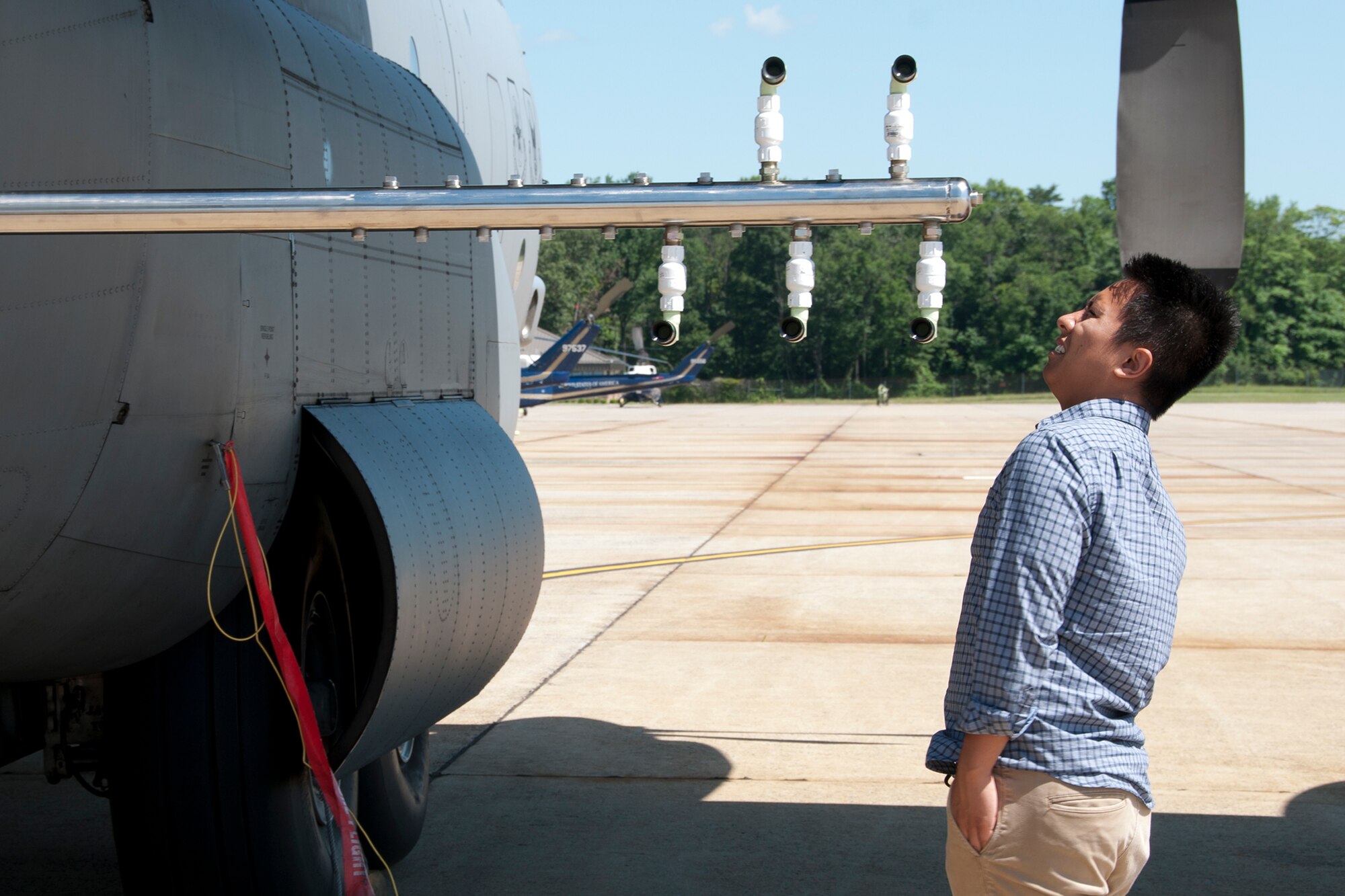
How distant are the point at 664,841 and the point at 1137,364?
3.54 metres

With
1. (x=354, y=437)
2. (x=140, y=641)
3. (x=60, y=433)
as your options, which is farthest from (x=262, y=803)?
(x=60, y=433)

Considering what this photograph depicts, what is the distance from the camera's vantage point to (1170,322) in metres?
2.92

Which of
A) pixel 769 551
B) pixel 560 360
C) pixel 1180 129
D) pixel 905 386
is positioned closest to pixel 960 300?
pixel 905 386

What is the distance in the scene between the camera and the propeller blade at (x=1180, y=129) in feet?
11.5

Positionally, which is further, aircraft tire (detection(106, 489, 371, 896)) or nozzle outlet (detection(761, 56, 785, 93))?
aircraft tire (detection(106, 489, 371, 896))

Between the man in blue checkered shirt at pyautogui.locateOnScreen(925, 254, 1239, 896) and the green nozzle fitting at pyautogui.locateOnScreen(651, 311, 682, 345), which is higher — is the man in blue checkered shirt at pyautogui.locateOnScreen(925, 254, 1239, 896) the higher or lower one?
the lower one

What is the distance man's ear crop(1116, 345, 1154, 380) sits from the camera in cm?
290

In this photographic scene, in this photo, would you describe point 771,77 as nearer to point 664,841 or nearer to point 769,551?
point 664,841

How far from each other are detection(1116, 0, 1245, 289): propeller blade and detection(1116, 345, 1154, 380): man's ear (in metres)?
0.72

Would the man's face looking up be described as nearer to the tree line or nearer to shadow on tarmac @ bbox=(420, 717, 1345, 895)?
shadow on tarmac @ bbox=(420, 717, 1345, 895)

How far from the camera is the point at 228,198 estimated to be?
3.01 metres

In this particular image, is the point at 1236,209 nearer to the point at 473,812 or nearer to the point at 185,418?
the point at 185,418

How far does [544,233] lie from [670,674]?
5860 millimetres

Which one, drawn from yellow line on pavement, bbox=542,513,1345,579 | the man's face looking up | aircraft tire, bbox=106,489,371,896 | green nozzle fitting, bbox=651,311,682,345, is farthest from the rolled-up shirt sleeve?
yellow line on pavement, bbox=542,513,1345,579
